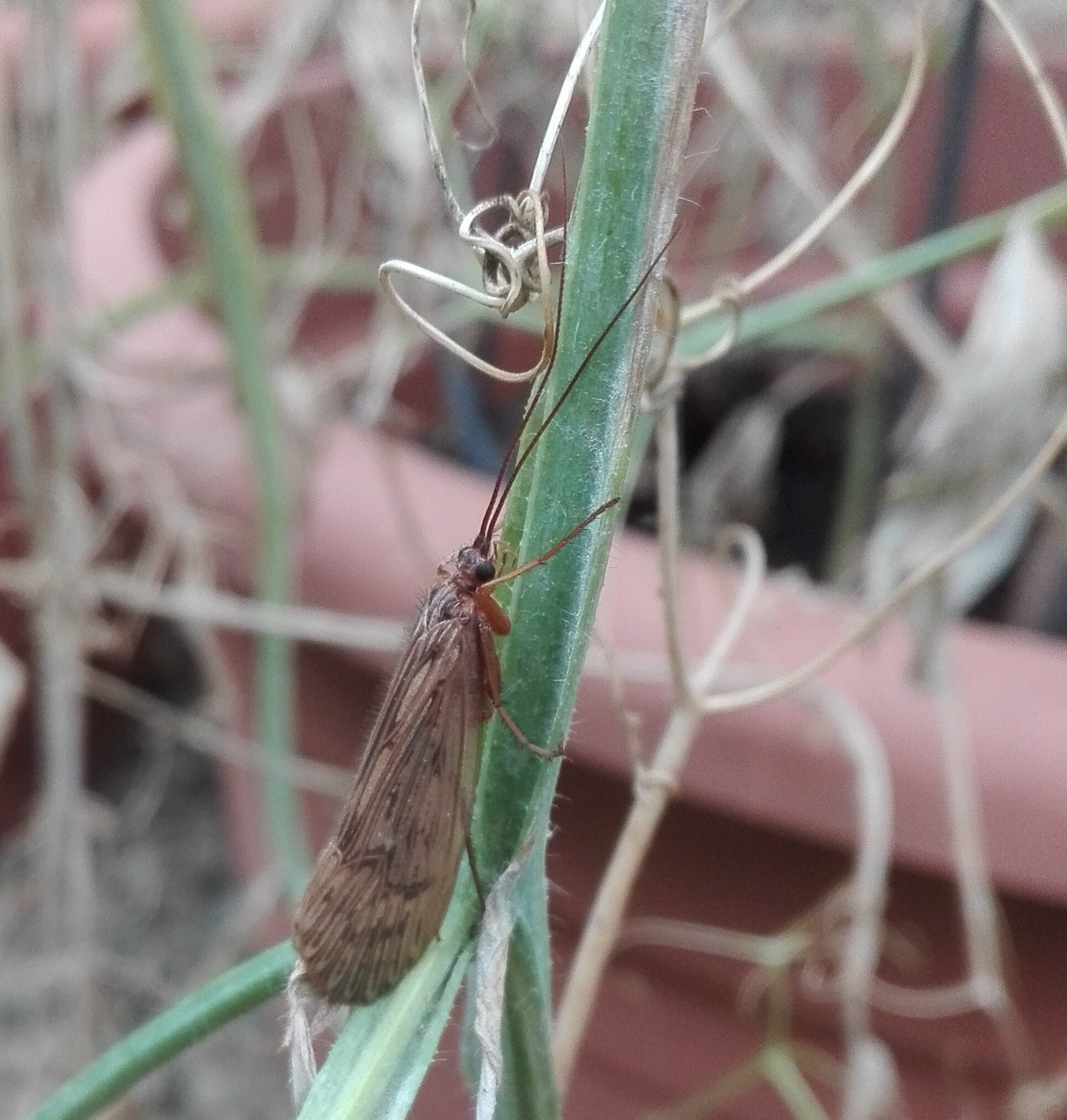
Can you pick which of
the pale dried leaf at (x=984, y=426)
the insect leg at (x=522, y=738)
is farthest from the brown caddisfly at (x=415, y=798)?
the pale dried leaf at (x=984, y=426)

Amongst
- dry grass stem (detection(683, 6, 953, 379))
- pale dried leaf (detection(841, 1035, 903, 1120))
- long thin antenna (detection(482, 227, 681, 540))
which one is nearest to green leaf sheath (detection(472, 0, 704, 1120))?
→ long thin antenna (detection(482, 227, 681, 540))

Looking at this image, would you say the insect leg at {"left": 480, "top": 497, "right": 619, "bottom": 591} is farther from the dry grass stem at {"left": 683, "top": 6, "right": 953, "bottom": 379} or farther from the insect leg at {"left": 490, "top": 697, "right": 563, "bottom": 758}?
the dry grass stem at {"left": 683, "top": 6, "right": 953, "bottom": 379}

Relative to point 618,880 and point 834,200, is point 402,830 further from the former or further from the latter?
point 834,200

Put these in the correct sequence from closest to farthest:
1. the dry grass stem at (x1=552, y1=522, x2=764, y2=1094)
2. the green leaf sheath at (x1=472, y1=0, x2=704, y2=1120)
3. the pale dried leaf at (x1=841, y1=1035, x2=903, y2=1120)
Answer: the green leaf sheath at (x1=472, y1=0, x2=704, y2=1120) → the dry grass stem at (x1=552, y1=522, x2=764, y2=1094) → the pale dried leaf at (x1=841, y1=1035, x2=903, y2=1120)

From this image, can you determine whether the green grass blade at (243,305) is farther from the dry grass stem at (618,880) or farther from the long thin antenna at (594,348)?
the long thin antenna at (594,348)

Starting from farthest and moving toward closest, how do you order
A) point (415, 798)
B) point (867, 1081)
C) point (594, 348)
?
point (867, 1081) → point (415, 798) → point (594, 348)

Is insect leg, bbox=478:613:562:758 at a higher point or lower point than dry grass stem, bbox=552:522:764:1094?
higher

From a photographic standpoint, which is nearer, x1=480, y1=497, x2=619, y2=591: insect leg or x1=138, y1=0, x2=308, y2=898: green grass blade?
x1=480, y1=497, x2=619, y2=591: insect leg

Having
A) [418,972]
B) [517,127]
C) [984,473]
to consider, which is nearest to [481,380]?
[517,127]

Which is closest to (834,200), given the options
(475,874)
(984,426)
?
(984,426)

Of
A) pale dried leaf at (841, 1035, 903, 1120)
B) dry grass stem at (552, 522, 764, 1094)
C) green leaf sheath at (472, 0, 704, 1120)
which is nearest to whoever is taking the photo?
green leaf sheath at (472, 0, 704, 1120)
